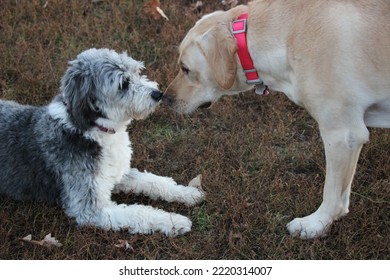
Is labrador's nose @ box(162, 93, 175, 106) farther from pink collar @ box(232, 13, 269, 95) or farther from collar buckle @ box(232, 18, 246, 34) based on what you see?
collar buckle @ box(232, 18, 246, 34)

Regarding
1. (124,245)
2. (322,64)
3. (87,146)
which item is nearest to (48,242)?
(124,245)

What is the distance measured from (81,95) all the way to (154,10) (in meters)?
3.12

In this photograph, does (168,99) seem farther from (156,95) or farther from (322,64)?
(322,64)

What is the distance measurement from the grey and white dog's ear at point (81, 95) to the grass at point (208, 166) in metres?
0.87

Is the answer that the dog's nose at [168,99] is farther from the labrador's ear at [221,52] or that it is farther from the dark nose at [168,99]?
the labrador's ear at [221,52]

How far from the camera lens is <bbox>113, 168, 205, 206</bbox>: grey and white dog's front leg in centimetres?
441

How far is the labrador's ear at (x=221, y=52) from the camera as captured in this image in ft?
12.3

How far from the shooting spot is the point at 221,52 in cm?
376

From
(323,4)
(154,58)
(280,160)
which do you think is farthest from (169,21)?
(323,4)

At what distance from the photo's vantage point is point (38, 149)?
421 cm

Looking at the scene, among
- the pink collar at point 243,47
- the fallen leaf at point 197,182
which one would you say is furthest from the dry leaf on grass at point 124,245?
the pink collar at point 243,47

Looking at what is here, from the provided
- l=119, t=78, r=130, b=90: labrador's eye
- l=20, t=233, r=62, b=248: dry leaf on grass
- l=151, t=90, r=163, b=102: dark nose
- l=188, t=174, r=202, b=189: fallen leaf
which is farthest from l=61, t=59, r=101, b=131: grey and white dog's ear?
l=188, t=174, r=202, b=189: fallen leaf
